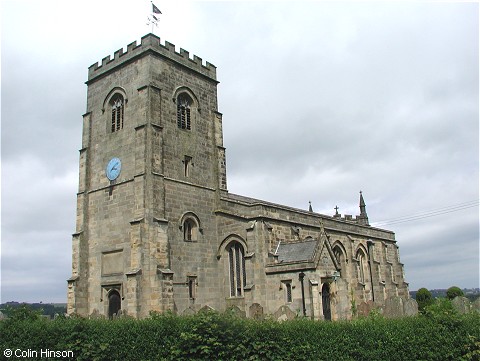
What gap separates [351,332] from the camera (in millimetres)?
12469

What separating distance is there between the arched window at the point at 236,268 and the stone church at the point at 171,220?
0.21 feet

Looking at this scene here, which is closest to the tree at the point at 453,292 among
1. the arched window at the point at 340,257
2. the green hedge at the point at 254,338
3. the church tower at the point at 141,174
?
the arched window at the point at 340,257

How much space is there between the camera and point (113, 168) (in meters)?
29.5

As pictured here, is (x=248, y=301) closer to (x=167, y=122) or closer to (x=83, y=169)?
(x=167, y=122)

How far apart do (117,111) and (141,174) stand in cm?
615

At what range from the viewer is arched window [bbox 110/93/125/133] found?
1194 inches

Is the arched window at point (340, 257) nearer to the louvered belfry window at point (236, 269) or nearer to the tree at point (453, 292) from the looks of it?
the louvered belfry window at point (236, 269)

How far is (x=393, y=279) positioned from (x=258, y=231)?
76.3 ft

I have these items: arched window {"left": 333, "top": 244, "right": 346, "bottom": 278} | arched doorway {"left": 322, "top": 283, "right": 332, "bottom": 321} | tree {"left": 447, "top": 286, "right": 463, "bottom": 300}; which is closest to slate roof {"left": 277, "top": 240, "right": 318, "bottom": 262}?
arched doorway {"left": 322, "top": 283, "right": 332, "bottom": 321}

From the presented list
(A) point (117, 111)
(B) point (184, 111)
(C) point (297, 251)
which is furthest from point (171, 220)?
(A) point (117, 111)

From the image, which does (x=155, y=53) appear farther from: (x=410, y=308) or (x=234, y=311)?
(x=410, y=308)

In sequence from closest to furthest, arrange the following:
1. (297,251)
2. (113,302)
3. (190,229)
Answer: (297,251) → (113,302) → (190,229)

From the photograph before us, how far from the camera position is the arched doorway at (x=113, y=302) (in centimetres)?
2747

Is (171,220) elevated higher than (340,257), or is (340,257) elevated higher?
(171,220)
